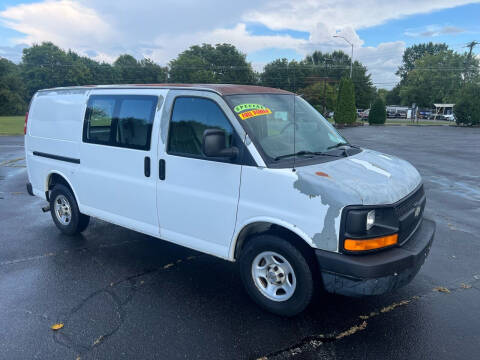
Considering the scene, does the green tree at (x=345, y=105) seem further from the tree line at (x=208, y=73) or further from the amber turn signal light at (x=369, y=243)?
the amber turn signal light at (x=369, y=243)

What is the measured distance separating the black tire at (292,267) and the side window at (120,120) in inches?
66.3

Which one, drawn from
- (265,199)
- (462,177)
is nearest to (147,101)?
(265,199)

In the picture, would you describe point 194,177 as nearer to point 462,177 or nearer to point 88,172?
point 88,172

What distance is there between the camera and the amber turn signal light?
3090mm

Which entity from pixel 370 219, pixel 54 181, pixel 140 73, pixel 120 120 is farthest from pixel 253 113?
pixel 140 73

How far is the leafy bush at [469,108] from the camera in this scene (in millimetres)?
38156

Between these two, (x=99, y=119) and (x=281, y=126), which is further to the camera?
(x=99, y=119)

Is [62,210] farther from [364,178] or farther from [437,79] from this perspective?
[437,79]

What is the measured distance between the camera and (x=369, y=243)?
3.13 metres

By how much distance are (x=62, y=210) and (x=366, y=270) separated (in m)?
4.66

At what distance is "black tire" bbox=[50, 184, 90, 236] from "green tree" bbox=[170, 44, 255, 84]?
66570mm

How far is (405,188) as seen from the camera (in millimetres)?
3512

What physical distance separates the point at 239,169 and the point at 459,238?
4080 millimetres

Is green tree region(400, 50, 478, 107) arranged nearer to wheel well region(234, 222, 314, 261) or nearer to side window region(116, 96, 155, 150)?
side window region(116, 96, 155, 150)
